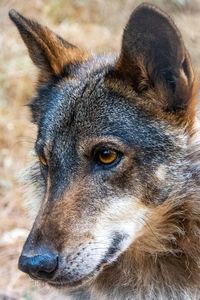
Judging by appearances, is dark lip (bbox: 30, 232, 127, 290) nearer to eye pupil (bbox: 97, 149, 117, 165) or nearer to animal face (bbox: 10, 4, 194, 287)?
animal face (bbox: 10, 4, 194, 287)

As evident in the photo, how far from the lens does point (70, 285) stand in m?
4.32

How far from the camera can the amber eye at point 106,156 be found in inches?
173

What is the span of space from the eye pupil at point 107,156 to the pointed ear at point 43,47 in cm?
88

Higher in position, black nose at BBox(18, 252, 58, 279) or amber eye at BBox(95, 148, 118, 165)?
amber eye at BBox(95, 148, 118, 165)

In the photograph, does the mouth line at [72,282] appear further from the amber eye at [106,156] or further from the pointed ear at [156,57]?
the pointed ear at [156,57]

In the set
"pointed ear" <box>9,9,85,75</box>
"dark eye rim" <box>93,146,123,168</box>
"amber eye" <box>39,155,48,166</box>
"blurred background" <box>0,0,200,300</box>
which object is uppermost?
"pointed ear" <box>9,9,85,75</box>

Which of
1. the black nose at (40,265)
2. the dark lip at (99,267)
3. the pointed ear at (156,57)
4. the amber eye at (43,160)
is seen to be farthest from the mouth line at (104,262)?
the pointed ear at (156,57)

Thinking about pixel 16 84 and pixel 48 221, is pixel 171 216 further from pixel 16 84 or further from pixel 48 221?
pixel 16 84

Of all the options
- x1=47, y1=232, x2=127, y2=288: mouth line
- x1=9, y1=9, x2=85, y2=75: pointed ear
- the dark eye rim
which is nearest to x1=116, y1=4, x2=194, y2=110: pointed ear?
the dark eye rim

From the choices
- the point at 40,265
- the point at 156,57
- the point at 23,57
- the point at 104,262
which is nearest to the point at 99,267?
the point at 104,262

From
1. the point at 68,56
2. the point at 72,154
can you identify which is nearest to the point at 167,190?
the point at 72,154

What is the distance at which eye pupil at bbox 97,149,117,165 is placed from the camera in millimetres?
4406

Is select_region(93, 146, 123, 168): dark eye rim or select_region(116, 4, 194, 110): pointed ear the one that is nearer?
select_region(116, 4, 194, 110): pointed ear

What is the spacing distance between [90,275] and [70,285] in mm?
133
